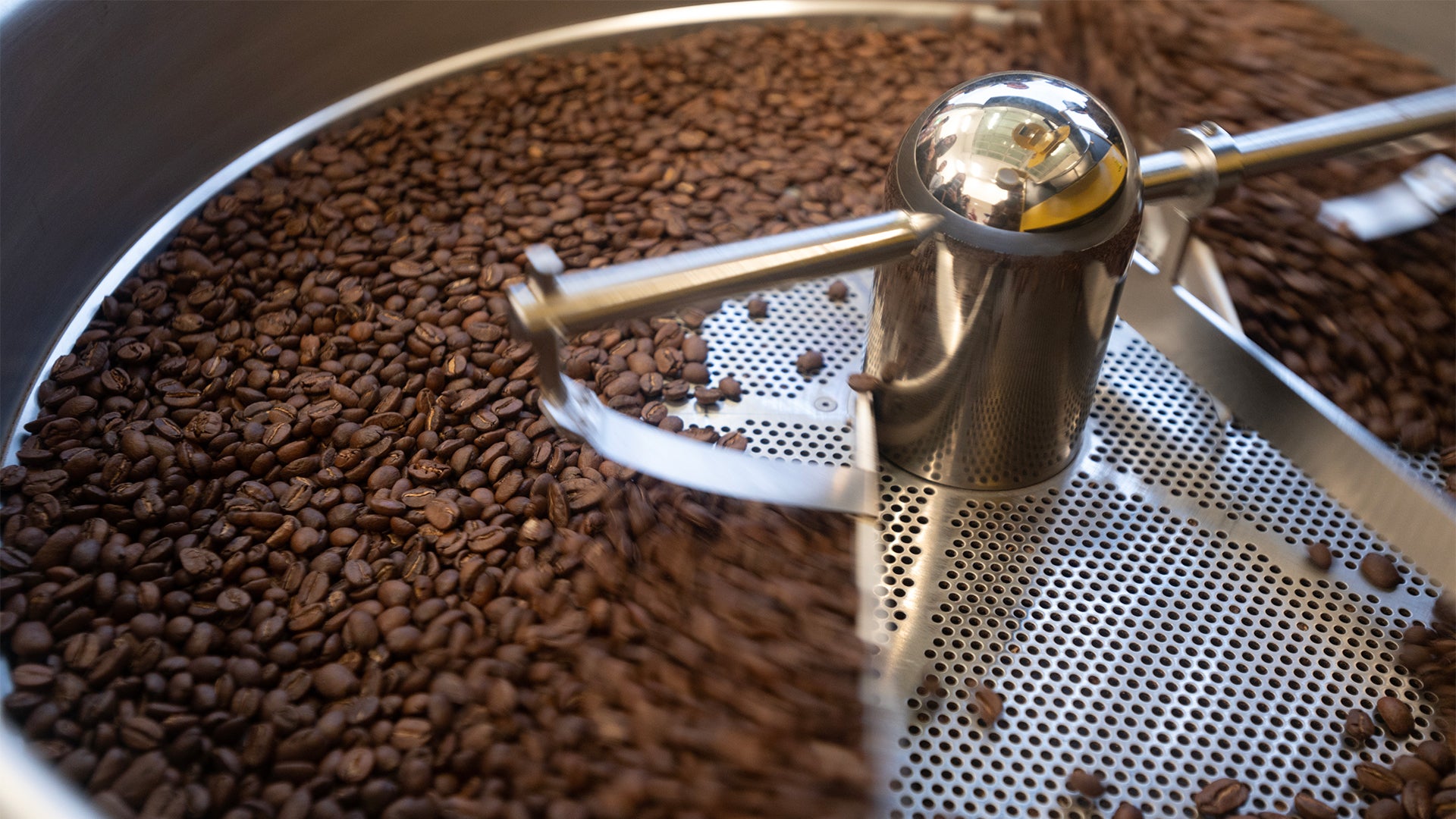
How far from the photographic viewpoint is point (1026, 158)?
2.04ft

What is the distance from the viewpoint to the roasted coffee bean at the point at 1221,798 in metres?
0.61

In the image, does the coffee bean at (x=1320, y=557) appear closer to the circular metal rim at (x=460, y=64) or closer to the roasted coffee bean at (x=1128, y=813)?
the roasted coffee bean at (x=1128, y=813)

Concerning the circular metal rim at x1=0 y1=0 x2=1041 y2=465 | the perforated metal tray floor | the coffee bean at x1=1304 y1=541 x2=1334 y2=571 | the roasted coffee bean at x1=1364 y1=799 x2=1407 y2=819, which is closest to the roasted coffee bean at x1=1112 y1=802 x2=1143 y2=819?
the perforated metal tray floor

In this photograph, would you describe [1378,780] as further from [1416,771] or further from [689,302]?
[689,302]

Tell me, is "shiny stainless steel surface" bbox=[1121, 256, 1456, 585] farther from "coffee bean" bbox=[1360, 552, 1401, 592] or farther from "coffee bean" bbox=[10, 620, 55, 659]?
"coffee bean" bbox=[10, 620, 55, 659]

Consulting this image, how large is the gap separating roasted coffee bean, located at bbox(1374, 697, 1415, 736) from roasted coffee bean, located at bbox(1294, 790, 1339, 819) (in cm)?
8

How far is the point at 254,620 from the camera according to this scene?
0.63 meters

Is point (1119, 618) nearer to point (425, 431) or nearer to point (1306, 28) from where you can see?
point (425, 431)

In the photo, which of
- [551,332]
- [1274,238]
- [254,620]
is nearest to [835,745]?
[551,332]

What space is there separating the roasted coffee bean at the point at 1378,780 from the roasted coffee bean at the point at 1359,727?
0.02 m

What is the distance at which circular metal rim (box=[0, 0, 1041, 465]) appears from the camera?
798mm

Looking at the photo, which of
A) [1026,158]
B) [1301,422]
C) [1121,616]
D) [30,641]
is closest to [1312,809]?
[1121,616]

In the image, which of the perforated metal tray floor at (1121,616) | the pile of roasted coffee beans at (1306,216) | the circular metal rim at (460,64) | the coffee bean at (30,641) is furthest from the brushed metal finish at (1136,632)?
the circular metal rim at (460,64)

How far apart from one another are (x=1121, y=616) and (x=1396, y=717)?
0.17 m
